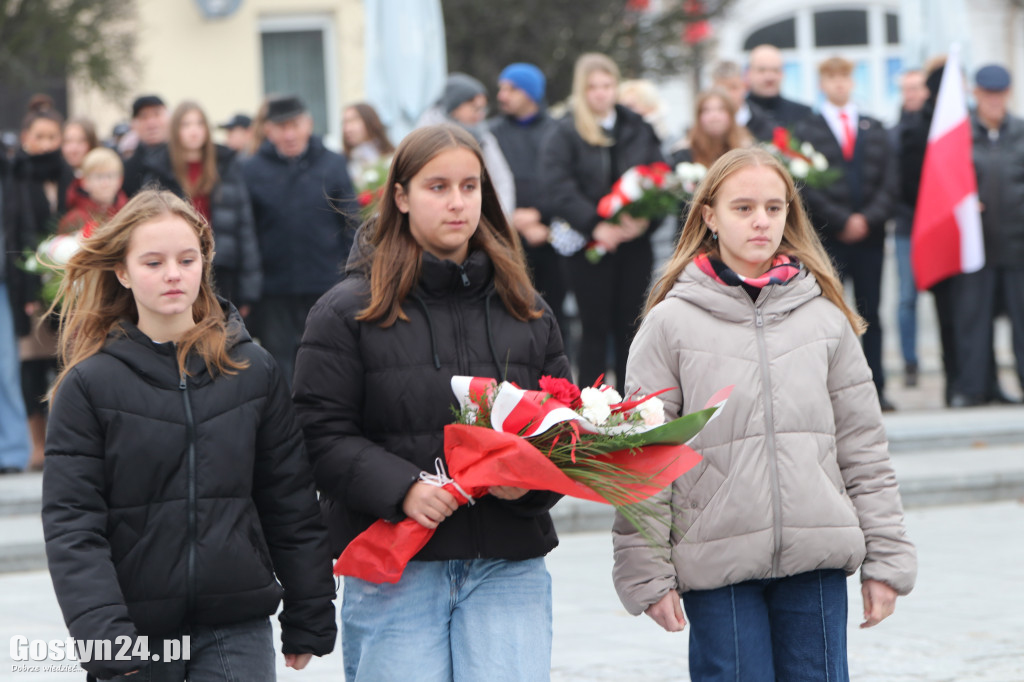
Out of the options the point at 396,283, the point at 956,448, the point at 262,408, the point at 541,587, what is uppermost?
the point at 396,283

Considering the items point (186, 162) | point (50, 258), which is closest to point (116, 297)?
point (50, 258)

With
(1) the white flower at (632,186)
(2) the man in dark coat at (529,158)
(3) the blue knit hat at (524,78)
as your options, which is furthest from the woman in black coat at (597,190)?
(3) the blue knit hat at (524,78)

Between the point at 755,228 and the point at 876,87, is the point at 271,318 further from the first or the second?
the point at 876,87

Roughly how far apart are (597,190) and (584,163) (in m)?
0.19

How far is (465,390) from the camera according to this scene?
3.64m

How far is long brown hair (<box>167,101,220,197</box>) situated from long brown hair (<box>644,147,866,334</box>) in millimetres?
5720

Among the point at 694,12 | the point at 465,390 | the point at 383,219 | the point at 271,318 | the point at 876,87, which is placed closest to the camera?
the point at 465,390

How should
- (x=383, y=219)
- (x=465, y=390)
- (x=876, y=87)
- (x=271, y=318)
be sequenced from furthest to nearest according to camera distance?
(x=876, y=87), (x=271, y=318), (x=383, y=219), (x=465, y=390)

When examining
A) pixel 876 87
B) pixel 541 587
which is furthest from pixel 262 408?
pixel 876 87

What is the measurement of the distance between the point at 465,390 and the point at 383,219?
578mm

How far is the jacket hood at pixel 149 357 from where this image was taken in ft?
11.7

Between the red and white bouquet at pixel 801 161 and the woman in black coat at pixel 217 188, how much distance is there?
346 centimetres

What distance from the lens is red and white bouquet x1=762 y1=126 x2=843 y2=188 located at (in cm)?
1025

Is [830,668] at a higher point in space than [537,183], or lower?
lower
